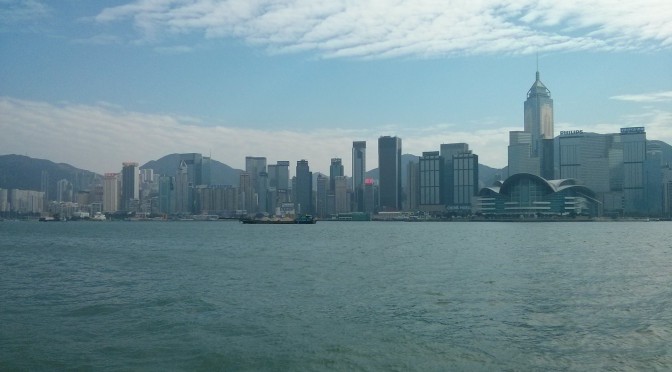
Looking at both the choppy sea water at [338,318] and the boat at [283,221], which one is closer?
the choppy sea water at [338,318]

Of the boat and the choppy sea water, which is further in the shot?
the boat

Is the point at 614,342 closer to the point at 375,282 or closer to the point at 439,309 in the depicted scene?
the point at 439,309

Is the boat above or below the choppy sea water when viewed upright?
below

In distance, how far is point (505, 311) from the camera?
20234 mm

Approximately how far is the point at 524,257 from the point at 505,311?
77.3ft

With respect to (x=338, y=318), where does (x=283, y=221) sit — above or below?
below

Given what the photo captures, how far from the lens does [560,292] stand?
24734 millimetres

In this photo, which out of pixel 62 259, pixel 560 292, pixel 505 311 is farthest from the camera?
pixel 62 259

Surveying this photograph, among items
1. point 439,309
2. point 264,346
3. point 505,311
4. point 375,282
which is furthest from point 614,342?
point 375,282

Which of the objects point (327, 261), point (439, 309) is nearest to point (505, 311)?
point (439, 309)

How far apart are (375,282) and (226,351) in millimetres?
13543

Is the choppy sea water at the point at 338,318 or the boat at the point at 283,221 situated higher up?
the choppy sea water at the point at 338,318

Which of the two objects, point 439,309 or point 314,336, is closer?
point 314,336

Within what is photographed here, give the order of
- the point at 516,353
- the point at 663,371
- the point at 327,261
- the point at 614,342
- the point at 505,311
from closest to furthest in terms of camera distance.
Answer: the point at 663,371, the point at 516,353, the point at 614,342, the point at 505,311, the point at 327,261
